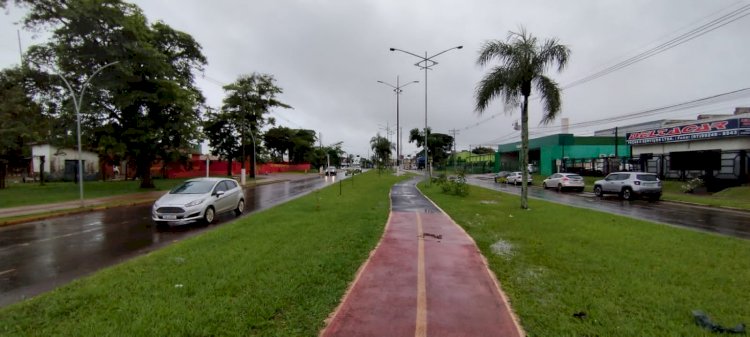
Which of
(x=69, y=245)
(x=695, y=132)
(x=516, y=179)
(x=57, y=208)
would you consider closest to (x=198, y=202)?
(x=69, y=245)

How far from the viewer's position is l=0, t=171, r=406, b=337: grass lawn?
387cm

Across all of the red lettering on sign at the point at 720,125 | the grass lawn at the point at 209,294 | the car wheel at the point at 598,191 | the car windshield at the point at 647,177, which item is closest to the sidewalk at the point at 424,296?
the grass lawn at the point at 209,294

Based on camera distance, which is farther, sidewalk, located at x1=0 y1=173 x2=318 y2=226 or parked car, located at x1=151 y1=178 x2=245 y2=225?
sidewalk, located at x1=0 y1=173 x2=318 y2=226

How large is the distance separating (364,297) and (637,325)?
2858 millimetres

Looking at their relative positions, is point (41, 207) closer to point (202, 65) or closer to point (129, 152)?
point (129, 152)

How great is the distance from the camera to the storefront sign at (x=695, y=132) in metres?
24.3

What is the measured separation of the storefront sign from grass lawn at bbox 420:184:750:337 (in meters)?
21.0

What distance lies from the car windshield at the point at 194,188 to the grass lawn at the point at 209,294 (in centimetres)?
554

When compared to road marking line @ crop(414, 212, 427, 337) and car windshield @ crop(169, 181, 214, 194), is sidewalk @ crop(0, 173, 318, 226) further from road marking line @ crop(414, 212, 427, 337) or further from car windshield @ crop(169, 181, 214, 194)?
road marking line @ crop(414, 212, 427, 337)

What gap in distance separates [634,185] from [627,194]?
72 centimetres

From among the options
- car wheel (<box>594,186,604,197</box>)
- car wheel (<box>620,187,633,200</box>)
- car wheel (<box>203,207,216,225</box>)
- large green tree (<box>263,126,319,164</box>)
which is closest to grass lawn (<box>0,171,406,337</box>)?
car wheel (<box>203,207,216,225</box>)

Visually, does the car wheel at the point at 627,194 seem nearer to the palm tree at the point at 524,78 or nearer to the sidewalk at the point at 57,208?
the palm tree at the point at 524,78

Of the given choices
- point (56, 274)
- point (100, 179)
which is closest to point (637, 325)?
point (56, 274)

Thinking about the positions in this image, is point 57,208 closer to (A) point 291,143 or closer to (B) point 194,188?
(B) point 194,188
